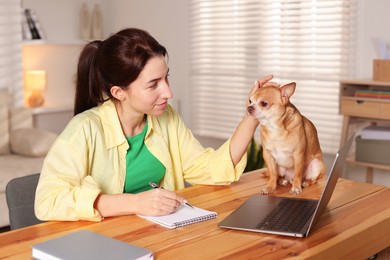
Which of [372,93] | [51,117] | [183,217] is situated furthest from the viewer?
[51,117]

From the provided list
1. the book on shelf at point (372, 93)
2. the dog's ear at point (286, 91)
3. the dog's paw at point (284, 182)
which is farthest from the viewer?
the book on shelf at point (372, 93)

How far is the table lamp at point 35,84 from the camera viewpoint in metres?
4.86

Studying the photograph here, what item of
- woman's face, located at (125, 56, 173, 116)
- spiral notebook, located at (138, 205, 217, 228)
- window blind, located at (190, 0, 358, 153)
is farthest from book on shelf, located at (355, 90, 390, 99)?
spiral notebook, located at (138, 205, 217, 228)

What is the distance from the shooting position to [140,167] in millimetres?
1936

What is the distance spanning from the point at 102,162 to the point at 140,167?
0.50ft

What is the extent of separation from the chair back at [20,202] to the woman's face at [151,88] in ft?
1.37

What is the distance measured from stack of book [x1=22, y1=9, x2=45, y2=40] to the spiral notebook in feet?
11.6

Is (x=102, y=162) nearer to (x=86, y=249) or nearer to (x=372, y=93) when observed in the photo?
(x=86, y=249)

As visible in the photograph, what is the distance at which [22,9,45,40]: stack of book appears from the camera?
4.81 m

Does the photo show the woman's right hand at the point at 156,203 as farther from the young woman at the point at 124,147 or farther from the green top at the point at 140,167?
the green top at the point at 140,167

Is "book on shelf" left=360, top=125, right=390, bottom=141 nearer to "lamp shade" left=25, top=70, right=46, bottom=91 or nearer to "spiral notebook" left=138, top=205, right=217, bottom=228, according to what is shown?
"spiral notebook" left=138, top=205, right=217, bottom=228

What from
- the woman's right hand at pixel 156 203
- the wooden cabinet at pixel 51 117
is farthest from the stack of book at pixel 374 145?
the wooden cabinet at pixel 51 117

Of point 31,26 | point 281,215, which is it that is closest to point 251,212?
point 281,215

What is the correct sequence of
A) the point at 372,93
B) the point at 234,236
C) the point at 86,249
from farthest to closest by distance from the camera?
the point at 372,93, the point at 234,236, the point at 86,249
